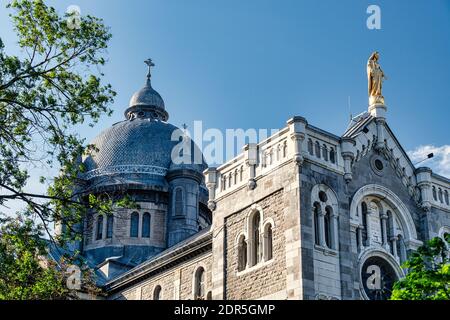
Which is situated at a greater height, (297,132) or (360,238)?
(297,132)

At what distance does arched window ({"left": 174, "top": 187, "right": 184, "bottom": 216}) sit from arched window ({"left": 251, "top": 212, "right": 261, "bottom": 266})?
1937 cm

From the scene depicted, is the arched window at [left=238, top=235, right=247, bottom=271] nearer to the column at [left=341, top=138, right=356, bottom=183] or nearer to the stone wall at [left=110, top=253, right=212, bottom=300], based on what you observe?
the stone wall at [left=110, top=253, right=212, bottom=300]

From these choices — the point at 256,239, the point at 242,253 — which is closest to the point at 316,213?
the point at 256,239

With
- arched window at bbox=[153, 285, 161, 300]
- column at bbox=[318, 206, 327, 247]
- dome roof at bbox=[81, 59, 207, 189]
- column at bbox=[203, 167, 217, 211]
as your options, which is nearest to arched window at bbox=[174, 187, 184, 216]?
dome roof at bbox=[81, 59, 207, 189]

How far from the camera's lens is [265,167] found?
29.7 meters

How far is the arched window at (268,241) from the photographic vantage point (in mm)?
28203

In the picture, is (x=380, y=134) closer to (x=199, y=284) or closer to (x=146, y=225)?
(x=199, y=284)

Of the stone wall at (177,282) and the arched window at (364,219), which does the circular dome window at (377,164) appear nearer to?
the arched window at (364,219)

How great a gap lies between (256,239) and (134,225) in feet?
69.1

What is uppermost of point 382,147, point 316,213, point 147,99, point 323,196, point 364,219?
point 147,99

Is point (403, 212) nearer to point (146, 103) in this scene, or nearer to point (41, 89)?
point (41, 89)

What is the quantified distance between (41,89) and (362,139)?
50.9 ft

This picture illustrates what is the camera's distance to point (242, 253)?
29.8 meters
